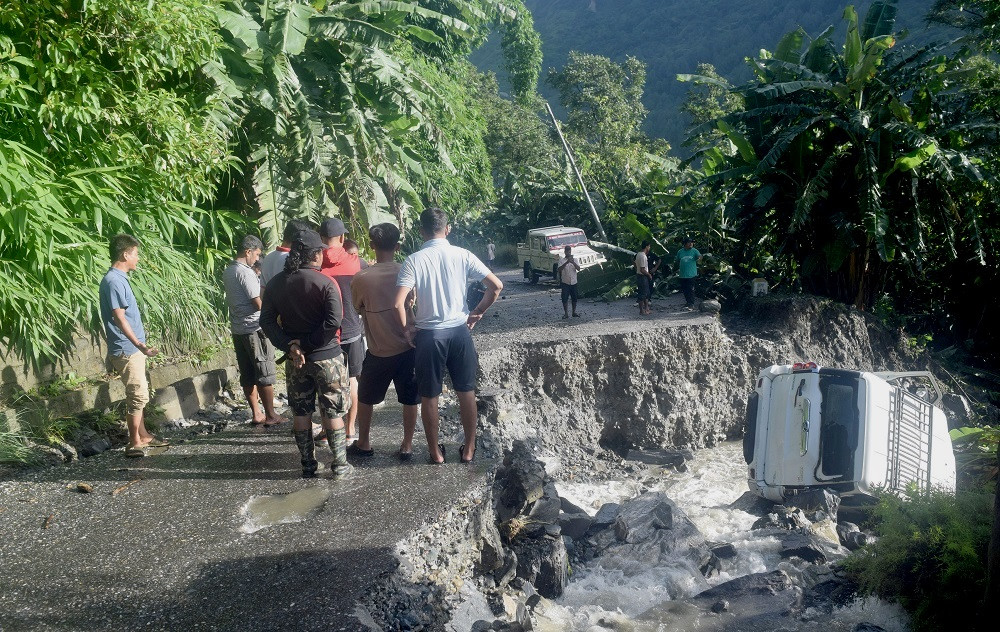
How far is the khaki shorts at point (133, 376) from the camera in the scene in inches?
229

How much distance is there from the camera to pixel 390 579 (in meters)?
4.20

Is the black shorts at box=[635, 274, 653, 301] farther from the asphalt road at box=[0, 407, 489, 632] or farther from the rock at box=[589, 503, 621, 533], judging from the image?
the asphalt road at box=[0, 407, 489, 632]

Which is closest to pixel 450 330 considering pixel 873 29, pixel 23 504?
pixel 23 504

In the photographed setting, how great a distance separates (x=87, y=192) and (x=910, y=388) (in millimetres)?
9308

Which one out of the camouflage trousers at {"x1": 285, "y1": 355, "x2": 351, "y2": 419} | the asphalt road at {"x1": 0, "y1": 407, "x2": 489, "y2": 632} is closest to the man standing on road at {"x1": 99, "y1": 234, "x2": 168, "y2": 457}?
the asphalt road at {"x1": 0, "y1": 407, "x2": 489, "y2": 632}

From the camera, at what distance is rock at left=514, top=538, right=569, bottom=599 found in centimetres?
604

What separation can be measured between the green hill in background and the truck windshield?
127 feet

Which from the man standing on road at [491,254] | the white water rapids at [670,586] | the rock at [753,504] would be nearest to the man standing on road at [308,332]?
the white water rapids at [670,586]

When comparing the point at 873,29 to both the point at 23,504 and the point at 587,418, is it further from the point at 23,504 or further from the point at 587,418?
the point at 23,504

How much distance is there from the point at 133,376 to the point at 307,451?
155 cm

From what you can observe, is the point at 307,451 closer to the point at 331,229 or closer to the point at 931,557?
the point at 331,229

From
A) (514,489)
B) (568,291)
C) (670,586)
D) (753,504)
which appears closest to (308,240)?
(514,489)

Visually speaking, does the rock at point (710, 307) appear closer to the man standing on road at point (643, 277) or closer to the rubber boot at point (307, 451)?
the man standing on road at point (643, 277)

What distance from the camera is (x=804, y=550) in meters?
7.72
